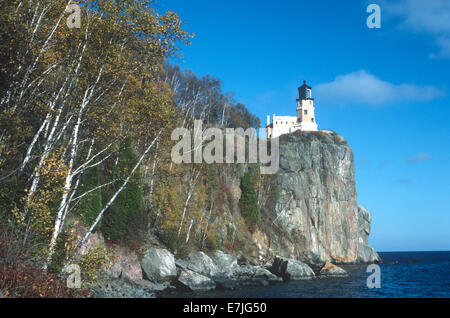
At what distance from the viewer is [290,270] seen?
4225 cm

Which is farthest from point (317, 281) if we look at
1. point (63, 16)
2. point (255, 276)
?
point (63, 16)

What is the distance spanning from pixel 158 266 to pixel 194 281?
347cm

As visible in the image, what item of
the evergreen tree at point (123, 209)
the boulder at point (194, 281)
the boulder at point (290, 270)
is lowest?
the boulder at point (290, 270)

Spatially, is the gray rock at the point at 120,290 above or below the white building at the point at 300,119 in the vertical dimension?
below

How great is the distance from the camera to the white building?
91188 mm

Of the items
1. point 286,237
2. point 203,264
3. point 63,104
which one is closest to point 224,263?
point 203,264

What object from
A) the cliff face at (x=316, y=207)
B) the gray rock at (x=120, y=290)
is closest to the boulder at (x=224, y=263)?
the gray rock at (x=120, y=290)

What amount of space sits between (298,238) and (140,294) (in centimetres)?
4448

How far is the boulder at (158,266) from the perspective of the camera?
1117 inches

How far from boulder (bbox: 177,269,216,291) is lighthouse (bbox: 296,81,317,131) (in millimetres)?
65982

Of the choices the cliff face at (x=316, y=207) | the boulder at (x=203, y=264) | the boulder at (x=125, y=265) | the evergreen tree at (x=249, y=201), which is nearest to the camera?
the boulder at (x=125, y=265)

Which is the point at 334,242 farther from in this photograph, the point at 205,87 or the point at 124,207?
the point at 124,207

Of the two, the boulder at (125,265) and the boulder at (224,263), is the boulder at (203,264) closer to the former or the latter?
the boulder at (224,263)

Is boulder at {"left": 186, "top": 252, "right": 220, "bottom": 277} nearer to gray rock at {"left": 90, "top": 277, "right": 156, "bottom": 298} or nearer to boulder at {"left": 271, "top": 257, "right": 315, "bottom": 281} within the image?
gray rock at {"left": 90, "top": 277, "right": 156, "bottom": 298}
